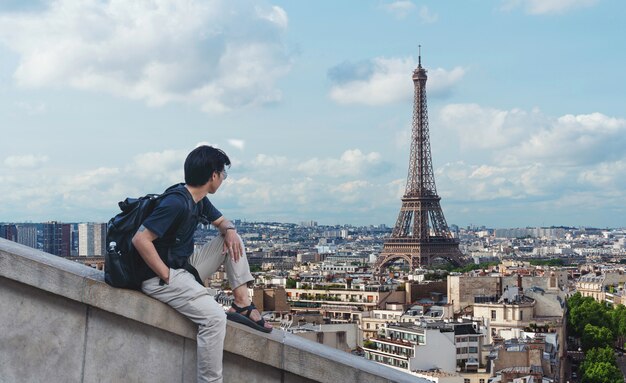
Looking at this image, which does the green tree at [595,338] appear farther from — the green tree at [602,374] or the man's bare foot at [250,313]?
the man's bare foot at [250,313]

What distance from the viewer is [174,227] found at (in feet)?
20.3

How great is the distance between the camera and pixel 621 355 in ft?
226

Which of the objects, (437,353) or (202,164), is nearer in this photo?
(202,164)

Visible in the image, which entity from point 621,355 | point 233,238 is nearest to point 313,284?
point 621,355

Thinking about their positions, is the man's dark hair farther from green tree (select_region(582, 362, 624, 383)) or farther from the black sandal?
green tree (select_region(582, 362, 624, 383))

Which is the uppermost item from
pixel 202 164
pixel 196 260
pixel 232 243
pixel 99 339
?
pixel 202 164

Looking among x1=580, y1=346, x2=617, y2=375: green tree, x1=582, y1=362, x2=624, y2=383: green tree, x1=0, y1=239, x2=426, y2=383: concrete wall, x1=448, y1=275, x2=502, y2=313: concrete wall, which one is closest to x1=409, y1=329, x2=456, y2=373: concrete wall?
x1=582, y1=362, x2=624, y2=383: green tree

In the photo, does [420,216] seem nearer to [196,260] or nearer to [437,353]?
[437,353]

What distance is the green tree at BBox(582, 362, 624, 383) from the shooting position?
44531mm

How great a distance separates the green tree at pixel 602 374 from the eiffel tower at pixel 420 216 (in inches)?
2908

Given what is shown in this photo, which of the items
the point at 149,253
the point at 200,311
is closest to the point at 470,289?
the point at 200,311

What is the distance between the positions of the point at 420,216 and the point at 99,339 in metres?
117

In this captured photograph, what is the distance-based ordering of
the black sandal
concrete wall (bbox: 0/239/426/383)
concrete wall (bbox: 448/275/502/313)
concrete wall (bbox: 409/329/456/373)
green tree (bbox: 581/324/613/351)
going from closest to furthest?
concrete wall (bbox: 0/239/426/383) → the black sandal → concrete wall (bbox: 409/329/456/373) → green tree (bbox: 581/324/613/351) → concrete wall (bbox: 448/275/502/313)

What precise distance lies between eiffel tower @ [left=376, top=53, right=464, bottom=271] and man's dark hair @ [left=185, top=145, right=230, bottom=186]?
4498 inches
